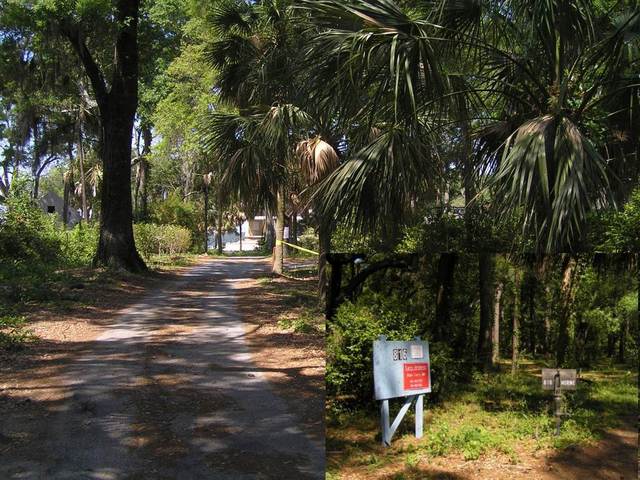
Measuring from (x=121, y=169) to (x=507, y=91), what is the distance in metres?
15.4

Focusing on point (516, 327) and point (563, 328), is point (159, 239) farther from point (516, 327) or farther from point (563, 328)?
point (563, 328)

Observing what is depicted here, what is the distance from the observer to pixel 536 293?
2.25 meters

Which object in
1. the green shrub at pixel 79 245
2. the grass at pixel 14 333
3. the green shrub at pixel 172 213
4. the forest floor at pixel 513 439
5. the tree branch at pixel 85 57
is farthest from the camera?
the green shrub at pixel 172 213

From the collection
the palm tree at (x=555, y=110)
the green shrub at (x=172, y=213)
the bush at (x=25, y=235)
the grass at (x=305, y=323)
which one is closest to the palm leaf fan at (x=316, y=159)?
the grass at (x=305, y=323)

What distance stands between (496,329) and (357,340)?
0.50 meters

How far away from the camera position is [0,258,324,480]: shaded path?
4.54 meters

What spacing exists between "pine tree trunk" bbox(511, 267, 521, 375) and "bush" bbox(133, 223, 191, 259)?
84.5ft

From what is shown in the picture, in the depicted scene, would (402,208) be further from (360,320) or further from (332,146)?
(332,146)

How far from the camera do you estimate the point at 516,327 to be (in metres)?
2.27

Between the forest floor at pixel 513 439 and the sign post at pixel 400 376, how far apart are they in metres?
0.05

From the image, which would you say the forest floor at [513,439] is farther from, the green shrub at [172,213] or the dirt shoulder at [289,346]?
the green shrub at [172,213]

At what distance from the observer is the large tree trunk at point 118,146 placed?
61.4ft

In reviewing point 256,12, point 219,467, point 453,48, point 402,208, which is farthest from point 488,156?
point 256,12

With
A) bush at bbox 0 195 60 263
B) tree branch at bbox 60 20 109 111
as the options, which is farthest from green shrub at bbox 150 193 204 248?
tree branch at bbox 60 20 109 111
